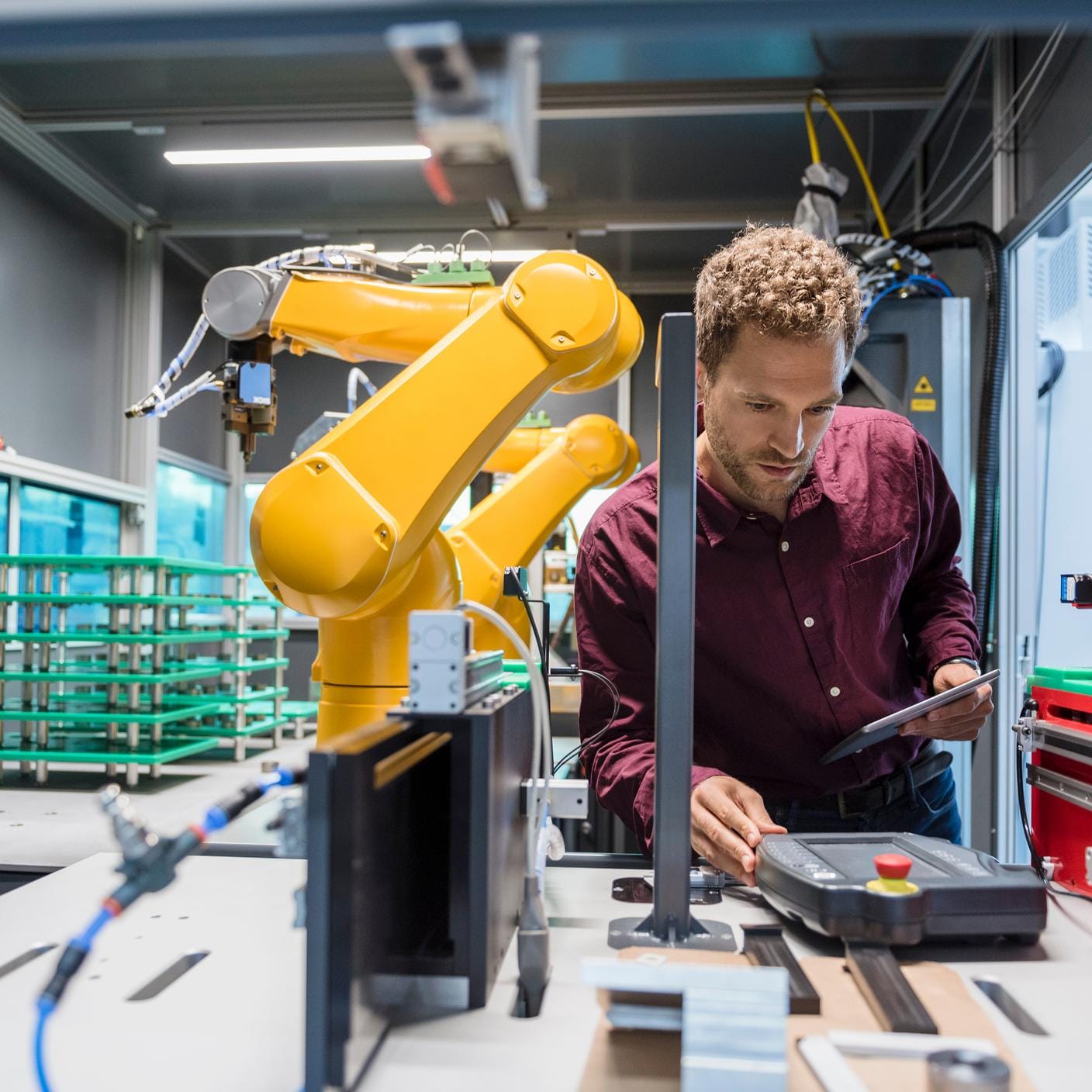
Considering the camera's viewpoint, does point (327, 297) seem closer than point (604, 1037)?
No

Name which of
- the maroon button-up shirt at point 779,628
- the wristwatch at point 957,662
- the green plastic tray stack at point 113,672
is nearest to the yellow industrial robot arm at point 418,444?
the maroon button-up shirt at point 779,628

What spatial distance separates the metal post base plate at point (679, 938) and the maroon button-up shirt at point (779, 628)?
428mm

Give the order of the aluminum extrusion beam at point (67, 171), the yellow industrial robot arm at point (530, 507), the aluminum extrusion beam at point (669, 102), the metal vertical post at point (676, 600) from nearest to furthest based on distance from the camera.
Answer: the metal vertical post at point (676, 600), the yellow industrial robot arm at point (530, 507), the aluminum extrusion beam at point (669, 102), the aluminum extrusion beam at point (67, 171)

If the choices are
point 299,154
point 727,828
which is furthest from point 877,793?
point 299,154

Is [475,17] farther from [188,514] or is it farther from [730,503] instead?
[188,514]

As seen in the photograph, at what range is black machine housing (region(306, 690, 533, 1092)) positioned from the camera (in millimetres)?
571

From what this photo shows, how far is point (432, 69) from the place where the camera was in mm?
363

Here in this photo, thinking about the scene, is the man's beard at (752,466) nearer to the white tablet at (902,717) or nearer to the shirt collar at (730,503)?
the shirt collar at (730,503)

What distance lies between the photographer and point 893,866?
79 centimetres

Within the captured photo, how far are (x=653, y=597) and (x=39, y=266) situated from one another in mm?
3716

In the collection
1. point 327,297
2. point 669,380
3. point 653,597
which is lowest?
point 653,597

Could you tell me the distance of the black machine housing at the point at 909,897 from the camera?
0.79 metres

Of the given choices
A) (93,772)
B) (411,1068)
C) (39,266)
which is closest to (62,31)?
(411,1068)

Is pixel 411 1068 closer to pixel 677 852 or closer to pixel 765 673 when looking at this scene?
pixel 677 852
